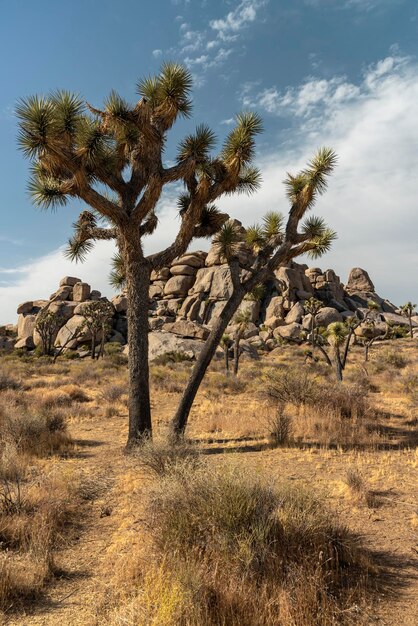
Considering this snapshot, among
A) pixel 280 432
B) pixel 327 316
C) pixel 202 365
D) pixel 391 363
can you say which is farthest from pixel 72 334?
pixel 280 432

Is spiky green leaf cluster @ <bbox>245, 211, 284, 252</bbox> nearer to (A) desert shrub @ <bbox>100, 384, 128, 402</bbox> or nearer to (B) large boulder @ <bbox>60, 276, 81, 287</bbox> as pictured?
(A) desert shrub @ <bbox>100, 384, 128, 402</bbox>

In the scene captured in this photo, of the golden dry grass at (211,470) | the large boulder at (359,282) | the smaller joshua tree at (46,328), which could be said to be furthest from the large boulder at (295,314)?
the golden dry grass at (211,470)

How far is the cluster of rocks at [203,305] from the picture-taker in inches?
1706

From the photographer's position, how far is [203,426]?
35.9 ft

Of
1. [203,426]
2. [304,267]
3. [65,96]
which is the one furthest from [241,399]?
[304,267]

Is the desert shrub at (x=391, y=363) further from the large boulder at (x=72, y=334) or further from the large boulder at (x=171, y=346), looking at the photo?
the large boulder at (x=72, y=334)

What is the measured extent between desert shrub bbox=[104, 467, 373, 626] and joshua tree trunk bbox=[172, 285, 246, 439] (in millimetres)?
4730

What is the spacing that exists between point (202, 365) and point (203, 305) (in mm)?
37940

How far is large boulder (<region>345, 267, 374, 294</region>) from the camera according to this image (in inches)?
2392

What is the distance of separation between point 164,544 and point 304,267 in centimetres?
5434

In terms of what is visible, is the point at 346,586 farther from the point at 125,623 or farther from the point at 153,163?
the point at 153,163

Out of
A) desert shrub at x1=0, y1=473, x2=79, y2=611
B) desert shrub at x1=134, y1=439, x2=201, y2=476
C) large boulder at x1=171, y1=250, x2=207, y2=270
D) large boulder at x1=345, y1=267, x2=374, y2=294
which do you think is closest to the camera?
desert shrub at x1=0, y1=473, x2=79, y2=611

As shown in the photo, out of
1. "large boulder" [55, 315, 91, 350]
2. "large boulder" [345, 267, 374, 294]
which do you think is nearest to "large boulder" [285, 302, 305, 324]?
"large boulder" [345, 267, 374, 294]

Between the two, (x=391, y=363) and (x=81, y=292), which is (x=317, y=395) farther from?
(x=81, y=292)
